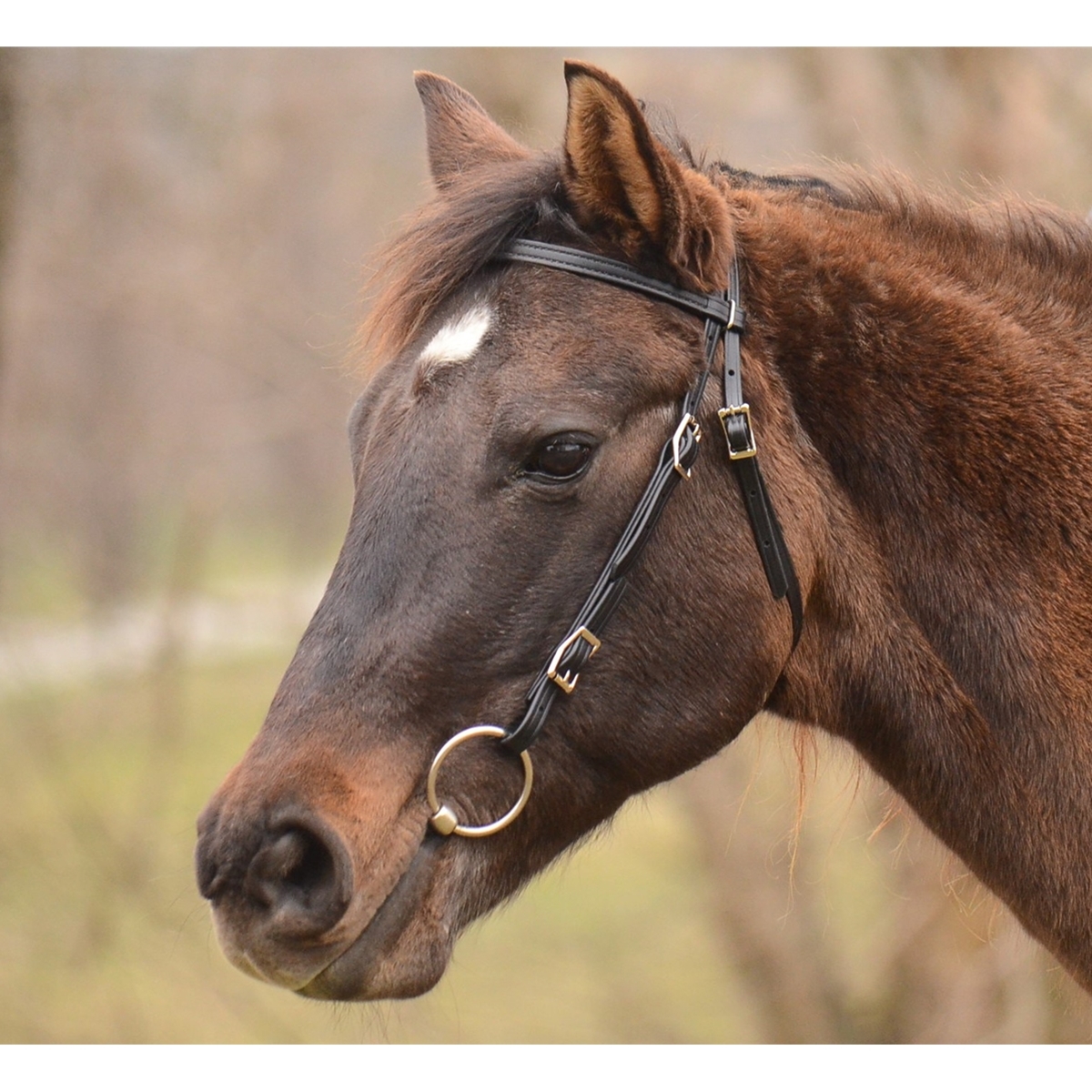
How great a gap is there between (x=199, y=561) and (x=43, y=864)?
2431mm

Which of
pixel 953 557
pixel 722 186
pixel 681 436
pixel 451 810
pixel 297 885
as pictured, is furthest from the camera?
pixel 722 186

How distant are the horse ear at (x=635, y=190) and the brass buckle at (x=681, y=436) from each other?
323 millimetres

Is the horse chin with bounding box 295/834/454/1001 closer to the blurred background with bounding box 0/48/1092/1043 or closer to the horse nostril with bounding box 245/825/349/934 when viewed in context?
the horse nostril with bounding box 245/825/349/934

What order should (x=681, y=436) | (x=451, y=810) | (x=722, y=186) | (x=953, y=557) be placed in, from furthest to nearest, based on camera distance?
(x=722, y=186) < (x=953, y=557) < (x=681, y=436) < (x=451, y=810)

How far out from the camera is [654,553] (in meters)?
2.59

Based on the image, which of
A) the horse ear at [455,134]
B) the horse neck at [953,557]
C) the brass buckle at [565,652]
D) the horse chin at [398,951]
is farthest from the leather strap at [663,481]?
the horse ear at [455,134]

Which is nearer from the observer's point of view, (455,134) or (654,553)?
Answer: (654,553)

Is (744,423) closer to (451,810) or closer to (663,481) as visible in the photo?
(663,481)

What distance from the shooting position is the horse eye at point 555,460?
8.21ft

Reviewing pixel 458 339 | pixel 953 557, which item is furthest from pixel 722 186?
pixel 953 557

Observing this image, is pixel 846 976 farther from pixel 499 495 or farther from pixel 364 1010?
pixel 499 495

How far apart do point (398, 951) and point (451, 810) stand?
0.98 feet

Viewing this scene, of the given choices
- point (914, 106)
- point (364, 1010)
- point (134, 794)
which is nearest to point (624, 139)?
point (364, 1010)

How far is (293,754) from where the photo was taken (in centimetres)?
236
